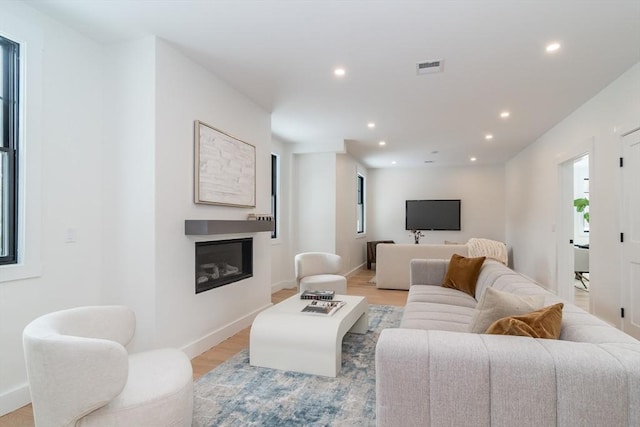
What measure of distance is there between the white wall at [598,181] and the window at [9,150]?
4.96m

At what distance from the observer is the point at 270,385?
2490mm

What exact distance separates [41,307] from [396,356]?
2.43 metres

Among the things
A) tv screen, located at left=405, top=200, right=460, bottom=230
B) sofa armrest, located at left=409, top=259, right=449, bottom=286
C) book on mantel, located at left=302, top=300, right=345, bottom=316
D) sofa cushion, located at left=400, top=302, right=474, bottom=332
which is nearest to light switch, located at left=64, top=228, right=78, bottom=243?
book on mantel, located at left=302, top=300, right=345, bottom=316

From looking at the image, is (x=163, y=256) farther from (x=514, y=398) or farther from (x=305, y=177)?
(x=305, y=177)

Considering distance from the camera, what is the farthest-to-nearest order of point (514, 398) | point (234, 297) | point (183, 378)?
point (234, 297) → point (183, 378) → point (514, 398)

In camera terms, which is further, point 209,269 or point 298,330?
point 209,269

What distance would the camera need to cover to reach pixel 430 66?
3.22 meters

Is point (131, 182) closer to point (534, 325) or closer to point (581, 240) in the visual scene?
point (534, 325)

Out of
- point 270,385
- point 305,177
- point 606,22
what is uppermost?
point 606,22

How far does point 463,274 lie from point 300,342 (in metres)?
1.99

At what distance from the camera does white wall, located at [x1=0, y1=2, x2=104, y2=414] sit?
2246 millimetres

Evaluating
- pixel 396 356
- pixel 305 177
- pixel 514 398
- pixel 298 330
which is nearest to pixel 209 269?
pixel 298 330

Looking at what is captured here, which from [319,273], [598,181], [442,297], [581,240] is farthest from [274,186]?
[581,240]

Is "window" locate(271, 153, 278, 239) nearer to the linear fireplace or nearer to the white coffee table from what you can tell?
the linear fireplace
